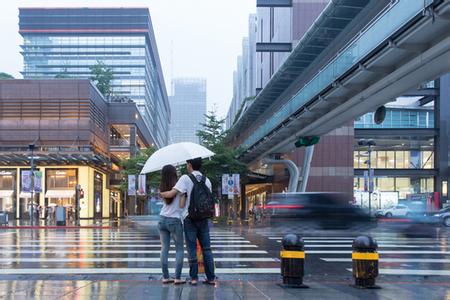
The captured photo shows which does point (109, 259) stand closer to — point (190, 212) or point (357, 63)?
point (190, 212)

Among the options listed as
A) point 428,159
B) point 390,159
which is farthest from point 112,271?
point 390,159

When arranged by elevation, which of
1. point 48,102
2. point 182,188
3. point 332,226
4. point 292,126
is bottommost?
point 332,226

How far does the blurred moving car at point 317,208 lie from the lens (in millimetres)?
22641

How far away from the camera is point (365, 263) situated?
348 inches

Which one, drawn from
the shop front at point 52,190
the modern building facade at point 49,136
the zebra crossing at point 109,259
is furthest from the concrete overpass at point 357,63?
the shop front at point 52,190

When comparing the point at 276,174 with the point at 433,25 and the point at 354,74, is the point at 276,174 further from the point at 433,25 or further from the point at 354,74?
the point at 433,25

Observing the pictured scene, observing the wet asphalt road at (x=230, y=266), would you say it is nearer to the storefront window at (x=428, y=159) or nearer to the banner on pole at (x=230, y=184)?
the banner on pole at (x=230, y=184)

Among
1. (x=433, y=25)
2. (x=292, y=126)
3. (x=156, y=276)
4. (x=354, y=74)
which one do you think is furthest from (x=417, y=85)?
(x=156, y=276)

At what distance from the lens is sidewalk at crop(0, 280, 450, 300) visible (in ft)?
25.4

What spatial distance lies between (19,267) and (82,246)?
18.1ft

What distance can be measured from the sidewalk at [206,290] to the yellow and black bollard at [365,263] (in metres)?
0.21

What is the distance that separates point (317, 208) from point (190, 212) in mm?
15119

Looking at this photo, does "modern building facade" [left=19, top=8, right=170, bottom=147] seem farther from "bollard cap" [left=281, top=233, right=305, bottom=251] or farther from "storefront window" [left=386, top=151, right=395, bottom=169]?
"bollard cap" [left=281, top=233, right=305, bottom=251]

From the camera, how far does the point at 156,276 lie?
1005cm
